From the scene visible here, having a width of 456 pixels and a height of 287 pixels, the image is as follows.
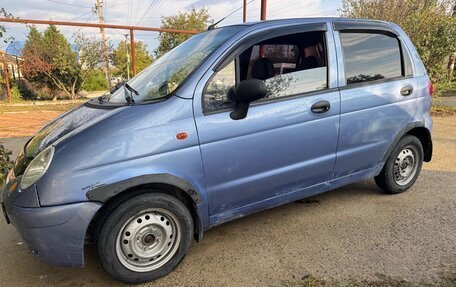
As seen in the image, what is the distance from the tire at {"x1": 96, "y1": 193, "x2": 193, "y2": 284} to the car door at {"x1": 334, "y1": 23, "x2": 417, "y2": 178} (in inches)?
64.1

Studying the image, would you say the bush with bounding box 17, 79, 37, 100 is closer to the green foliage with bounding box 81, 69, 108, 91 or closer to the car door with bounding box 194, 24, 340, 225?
the green foliage with bounding box 81, 69, 108, 91

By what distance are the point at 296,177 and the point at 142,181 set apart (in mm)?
1384

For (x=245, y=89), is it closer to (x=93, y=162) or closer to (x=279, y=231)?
(x=93, y=162)

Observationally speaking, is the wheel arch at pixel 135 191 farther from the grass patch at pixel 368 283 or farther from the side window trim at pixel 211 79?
the grass patch at pixel 368 283

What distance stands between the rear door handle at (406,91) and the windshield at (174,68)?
1.84 metres

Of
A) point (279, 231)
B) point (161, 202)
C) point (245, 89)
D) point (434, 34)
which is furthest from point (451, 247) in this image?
point (434, 34)

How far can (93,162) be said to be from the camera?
2377mm

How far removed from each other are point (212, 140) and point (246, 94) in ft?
1.38

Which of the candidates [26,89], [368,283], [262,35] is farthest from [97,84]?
[368,283]

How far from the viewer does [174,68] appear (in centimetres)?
311

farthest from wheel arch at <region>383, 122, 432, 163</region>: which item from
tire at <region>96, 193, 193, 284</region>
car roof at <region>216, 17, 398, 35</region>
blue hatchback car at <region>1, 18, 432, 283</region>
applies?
tire at <region>96, 193, 193, 284</region>

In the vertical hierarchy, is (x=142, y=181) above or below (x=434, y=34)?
below

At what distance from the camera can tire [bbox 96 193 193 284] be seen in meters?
2.48

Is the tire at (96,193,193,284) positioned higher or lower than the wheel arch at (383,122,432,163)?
lower
